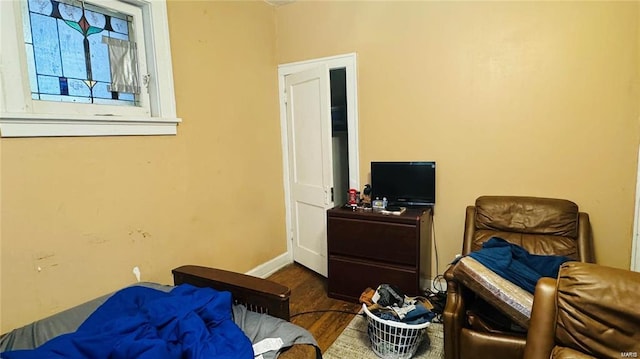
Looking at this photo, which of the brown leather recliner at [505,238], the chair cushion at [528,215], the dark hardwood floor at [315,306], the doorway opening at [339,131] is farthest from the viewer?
the doorway opening at [339,131]

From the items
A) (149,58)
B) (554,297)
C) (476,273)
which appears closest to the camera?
(554,297)

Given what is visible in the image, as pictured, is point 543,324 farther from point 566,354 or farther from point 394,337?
point 394,337

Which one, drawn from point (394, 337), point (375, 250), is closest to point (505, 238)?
point (375, 250)

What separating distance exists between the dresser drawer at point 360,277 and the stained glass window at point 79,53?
6.23ft

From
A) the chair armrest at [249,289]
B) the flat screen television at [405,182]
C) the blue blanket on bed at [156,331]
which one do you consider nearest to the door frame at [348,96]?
the flat screen television at [405,182]

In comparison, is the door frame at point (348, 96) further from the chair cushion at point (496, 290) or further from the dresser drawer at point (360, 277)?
the chair cushion at point (496, 290)

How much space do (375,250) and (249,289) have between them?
3.94 ft

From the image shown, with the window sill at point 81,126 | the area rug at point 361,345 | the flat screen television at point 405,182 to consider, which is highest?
the window sill at point 81,126

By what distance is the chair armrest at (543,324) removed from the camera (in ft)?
3.53

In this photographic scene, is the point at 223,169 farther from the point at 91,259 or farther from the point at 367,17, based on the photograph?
the point at 367,17

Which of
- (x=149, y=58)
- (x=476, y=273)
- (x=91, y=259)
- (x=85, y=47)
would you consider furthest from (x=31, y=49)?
(x=476, y=273)

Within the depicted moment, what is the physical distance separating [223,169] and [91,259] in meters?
1.11

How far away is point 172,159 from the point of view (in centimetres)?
227

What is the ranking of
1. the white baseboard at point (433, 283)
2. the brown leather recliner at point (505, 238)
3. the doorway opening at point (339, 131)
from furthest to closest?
1. the doorway opening at point (339, 131)
2. the white baseboard at point (433, 283)
3. the brown leather recliner at point (505, 238)
